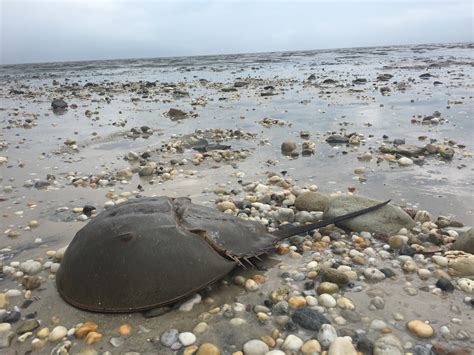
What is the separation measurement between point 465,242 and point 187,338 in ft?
8.24

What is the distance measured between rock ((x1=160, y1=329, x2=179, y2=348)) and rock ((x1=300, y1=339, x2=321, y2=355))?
2.53 feet

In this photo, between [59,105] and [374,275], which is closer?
[374,275]

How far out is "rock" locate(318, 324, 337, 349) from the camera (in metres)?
2.36

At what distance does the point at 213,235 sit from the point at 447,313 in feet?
5.49

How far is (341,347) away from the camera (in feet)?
7.45

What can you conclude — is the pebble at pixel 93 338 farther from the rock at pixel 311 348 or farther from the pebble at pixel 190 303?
the rock at pixel 311 348

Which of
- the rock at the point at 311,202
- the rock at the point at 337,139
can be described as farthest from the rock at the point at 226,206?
the rock at the point at 337,139

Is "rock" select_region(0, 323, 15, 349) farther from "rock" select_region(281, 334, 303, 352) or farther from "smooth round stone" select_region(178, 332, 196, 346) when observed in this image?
"rock" select_region(281, 334, 303, 352)

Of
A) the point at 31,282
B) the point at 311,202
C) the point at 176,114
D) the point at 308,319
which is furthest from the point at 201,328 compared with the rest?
the point at 176,114

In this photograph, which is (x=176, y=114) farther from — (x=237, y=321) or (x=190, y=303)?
(x=237, y=321)

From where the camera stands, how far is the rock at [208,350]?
7.54ft

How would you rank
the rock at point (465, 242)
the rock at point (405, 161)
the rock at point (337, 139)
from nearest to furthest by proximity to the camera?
the rock at point (465, 242) < the rock at point (405, 161) < the rock at point (337, 139)

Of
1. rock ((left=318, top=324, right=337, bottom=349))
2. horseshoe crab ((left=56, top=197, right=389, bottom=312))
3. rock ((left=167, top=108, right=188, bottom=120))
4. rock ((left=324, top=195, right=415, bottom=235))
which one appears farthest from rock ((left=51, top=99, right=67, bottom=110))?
rock ((left=318, top=324, right=337, bottom=349))

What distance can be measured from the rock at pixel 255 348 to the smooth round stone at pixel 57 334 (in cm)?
115
